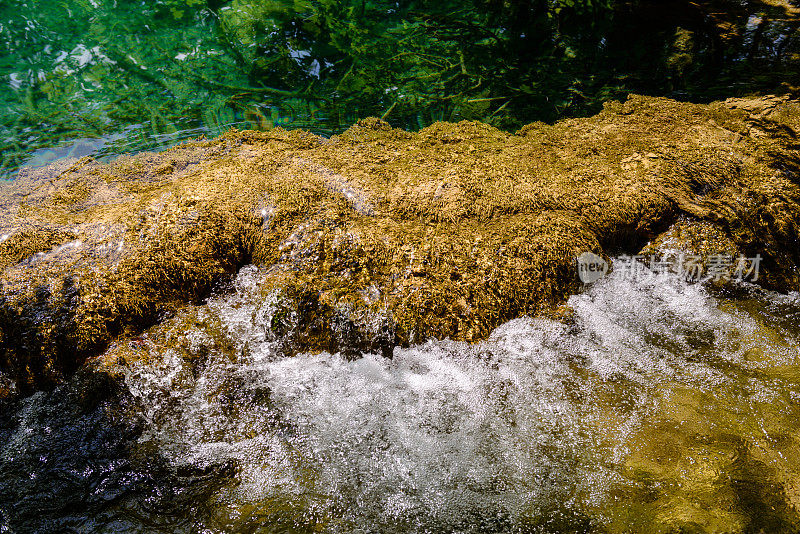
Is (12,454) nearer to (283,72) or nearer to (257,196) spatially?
(257,196)

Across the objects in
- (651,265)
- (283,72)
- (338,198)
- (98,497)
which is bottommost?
(98,497)

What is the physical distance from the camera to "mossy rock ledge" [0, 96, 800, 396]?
2.79 meters

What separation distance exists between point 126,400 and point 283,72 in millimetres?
5486

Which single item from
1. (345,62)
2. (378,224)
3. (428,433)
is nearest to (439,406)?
(428,433)

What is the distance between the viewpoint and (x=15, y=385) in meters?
2.57

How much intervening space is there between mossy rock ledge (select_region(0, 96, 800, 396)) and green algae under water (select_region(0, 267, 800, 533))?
252 mm

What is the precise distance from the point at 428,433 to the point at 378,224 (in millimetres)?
1527

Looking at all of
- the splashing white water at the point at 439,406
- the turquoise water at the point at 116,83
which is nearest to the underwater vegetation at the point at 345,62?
the turquoise water at the point at 116,83

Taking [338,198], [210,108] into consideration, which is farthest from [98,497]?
[210,108]

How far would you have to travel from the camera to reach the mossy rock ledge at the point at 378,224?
2.79 metres

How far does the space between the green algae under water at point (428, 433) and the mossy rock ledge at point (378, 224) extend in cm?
25

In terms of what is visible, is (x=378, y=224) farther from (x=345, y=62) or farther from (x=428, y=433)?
(x=345, y=62)

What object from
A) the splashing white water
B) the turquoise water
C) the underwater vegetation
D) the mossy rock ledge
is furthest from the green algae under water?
the turquoise water

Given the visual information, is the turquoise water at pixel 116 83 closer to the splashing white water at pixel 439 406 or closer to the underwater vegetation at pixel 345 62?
the underwater vegetation at pixel 345 62
